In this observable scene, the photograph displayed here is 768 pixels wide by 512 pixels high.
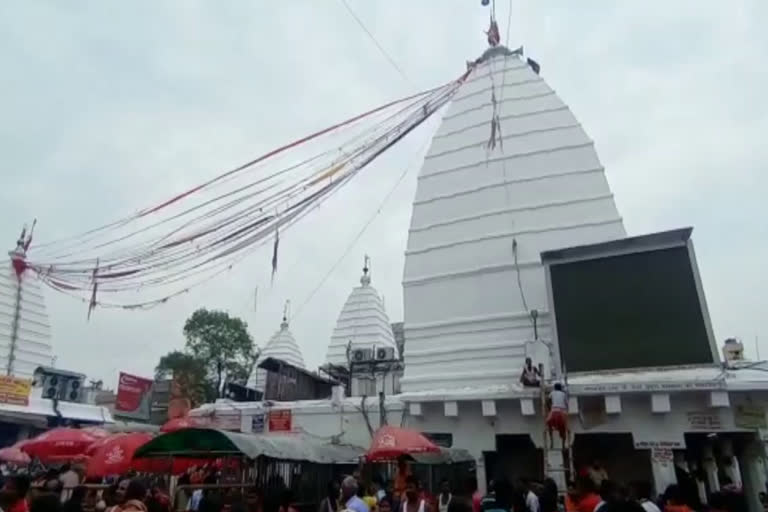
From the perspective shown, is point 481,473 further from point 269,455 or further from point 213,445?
point 213,445

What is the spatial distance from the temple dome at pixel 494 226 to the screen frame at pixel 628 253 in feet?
2.70

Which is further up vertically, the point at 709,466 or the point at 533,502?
the point at 709,466

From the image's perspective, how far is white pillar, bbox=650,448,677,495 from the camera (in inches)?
438

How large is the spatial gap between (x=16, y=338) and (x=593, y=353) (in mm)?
21745

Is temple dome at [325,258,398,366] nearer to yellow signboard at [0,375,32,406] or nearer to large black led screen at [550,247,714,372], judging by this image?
yellow signboard at [0,375,32,406]

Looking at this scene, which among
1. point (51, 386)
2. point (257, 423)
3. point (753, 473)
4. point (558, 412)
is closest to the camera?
point (558, 412)

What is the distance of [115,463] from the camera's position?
1029cm

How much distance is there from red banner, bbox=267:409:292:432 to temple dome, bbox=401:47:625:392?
124 inches

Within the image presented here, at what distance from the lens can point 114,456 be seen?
1036 centimetres

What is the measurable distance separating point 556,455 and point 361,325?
56.3 ft

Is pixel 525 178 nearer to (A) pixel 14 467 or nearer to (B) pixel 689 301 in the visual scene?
(B) pixel 689 301

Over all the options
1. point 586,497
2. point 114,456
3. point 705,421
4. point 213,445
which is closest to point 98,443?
point 114,456

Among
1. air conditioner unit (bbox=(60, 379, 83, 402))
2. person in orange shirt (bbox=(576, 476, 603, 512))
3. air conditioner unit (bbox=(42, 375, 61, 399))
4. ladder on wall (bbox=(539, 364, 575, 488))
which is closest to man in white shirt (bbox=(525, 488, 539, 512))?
person in orange shirt (bbox=(576, 476, 603, 512))

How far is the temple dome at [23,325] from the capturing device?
23047mm
